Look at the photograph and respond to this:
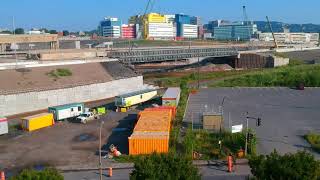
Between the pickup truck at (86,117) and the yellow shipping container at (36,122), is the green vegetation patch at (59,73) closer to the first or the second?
→ the pickup truck at (86,117)

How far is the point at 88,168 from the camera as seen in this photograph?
27.5m

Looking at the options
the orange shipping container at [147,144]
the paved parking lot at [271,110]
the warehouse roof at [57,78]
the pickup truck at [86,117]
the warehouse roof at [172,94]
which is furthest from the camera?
the warehouse roof at [57,78]

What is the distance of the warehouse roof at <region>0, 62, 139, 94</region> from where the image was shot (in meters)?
49.5

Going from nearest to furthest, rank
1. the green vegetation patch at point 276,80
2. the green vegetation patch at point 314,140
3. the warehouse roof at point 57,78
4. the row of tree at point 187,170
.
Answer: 1. the row of tree at point 187,170
2. the green vegetation patch at point 314,140
3. the warehouse roof at point 57,78
4. the green vegetation patch at point 276,80

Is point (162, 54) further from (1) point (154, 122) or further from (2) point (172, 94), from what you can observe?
(1) point (154, 122)

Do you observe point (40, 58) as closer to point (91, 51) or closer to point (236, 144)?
point (91, 51)

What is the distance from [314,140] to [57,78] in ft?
111

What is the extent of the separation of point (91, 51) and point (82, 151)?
51279 millimetres

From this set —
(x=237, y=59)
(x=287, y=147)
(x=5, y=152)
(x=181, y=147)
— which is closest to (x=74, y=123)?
(x=5, y=152)

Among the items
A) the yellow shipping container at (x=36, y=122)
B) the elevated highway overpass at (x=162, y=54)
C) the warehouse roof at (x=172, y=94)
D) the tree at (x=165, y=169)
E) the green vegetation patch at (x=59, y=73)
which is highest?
the elevated highway overpass at (x=162, y=54)

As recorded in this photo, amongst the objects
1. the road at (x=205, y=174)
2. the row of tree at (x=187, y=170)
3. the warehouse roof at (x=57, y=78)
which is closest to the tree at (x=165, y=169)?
the row of tree at (x=187, y=170)

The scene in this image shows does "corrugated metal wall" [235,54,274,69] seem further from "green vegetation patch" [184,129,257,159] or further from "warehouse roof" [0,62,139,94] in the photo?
"green vegetation patch" [184,129,257,159]

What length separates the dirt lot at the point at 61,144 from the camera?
29547mm

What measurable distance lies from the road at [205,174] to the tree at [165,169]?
7653mm
